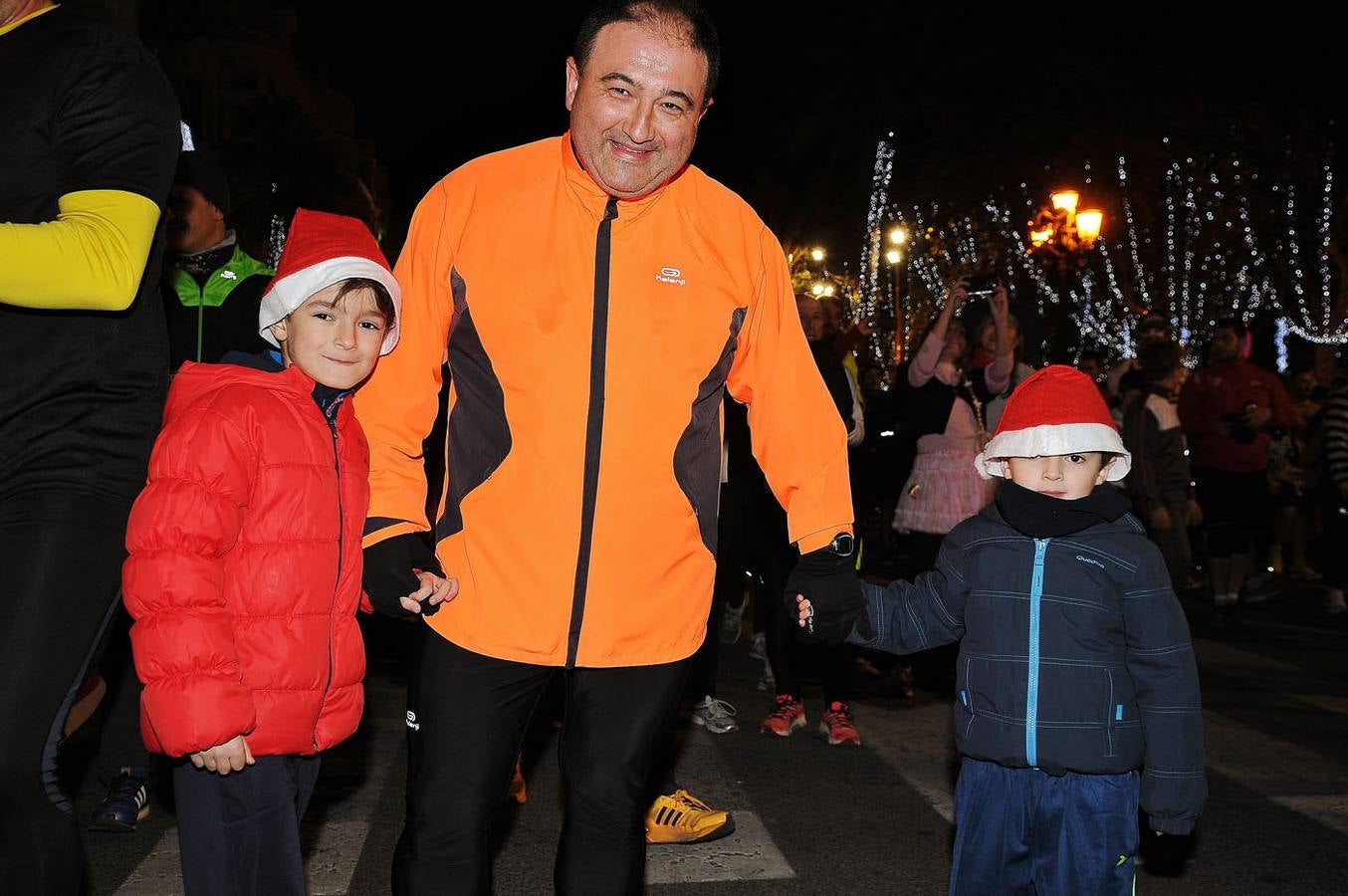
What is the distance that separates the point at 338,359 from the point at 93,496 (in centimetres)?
68

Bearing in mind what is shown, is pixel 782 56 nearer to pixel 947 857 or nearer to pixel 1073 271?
pixel 1073 271

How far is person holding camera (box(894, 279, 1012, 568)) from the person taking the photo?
707cm

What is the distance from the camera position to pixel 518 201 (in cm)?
312

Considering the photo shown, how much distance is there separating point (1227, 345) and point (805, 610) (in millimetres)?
8928

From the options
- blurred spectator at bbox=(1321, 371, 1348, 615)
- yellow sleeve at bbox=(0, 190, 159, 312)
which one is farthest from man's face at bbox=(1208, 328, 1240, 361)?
yellow sleeve at bbox=(0, 190, 159, 312)

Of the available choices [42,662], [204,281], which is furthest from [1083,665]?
[204,281]

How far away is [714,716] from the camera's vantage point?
688cm

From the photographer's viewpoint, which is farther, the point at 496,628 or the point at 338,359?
the point at 338,359

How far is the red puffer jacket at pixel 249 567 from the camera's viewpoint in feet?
9.45

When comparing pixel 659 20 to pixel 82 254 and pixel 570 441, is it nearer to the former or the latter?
pixel 570 441

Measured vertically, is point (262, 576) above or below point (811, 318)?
below

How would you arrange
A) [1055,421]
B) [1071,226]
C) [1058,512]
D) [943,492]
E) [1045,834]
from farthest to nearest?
[1071,226] → [943,492] → [1055,421] → [1058,512] → [1045,834]

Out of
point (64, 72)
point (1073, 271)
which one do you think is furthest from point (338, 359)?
point (1073, 271)

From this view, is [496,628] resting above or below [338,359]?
below
